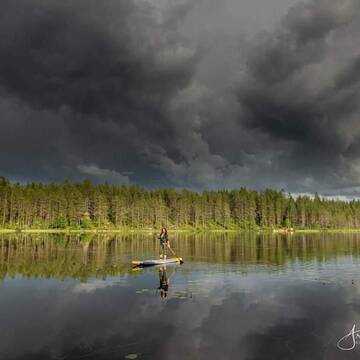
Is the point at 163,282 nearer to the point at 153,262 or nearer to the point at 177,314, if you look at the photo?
the point at 153,262

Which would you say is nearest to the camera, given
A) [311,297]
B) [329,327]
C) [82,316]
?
[329,327]

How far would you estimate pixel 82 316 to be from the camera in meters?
24.7

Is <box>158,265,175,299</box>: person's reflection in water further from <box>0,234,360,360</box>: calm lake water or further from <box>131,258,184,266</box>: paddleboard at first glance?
<box>131,258,184,266</box>: paddleboard

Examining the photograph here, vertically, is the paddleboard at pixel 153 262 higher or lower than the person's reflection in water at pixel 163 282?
higher

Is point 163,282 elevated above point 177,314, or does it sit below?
above

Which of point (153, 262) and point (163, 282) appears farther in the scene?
point (153, 262)

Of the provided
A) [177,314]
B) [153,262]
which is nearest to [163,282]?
[153,262]

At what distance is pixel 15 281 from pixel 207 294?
18.6m

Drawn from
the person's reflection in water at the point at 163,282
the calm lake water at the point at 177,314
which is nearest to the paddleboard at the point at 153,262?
the person's reflection in water at the point at 163,282

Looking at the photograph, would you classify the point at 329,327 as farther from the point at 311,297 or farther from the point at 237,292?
the point at 237,292

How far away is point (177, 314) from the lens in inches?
970

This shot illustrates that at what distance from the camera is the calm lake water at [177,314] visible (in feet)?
59.6

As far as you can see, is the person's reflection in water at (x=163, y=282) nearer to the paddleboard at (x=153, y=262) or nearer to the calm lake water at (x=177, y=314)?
the calm lake water at (x=177, y=314)

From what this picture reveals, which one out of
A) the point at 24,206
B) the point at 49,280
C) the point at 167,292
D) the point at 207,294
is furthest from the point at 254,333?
the point at 24,206
